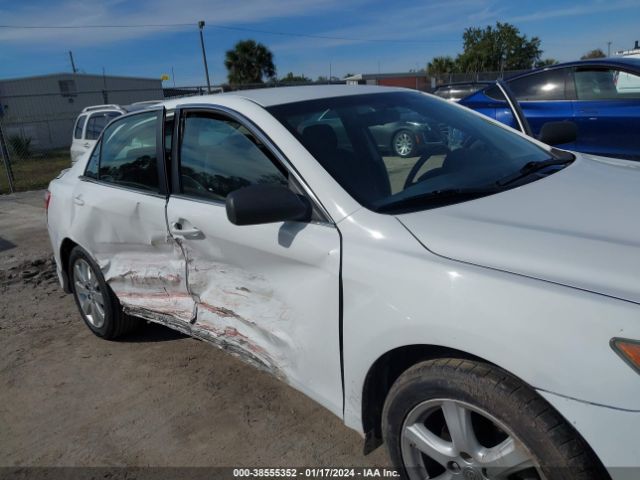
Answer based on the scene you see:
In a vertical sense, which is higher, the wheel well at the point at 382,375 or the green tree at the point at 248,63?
the green tree at the point at 248,63

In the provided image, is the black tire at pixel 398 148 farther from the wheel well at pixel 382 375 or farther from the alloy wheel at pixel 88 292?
the alloy wheel at pixel 88 292

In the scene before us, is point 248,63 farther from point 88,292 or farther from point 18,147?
point 88,292

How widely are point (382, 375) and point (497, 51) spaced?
54.4 m

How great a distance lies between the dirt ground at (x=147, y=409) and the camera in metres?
2.59

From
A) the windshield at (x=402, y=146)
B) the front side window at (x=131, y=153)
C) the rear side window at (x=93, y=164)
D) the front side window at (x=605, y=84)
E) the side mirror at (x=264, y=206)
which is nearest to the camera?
the side mirror at (x=264, y=206)

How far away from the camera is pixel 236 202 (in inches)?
81.0

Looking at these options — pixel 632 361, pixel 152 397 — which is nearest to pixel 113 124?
pixel 152 397

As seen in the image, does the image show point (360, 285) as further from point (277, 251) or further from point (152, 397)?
point (152, 397)

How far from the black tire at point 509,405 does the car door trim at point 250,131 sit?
2.21 ft

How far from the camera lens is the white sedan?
148cm

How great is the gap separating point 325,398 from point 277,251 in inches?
25.1

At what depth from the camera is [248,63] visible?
134ft

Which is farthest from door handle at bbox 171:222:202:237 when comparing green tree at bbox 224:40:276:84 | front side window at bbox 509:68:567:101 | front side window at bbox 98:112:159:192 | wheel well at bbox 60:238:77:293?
green tree at bbox 224:40:276:84

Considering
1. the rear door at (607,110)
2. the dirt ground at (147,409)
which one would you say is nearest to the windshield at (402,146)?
the dirt ground at (147,409)
